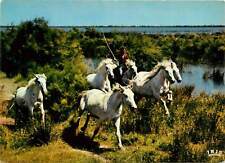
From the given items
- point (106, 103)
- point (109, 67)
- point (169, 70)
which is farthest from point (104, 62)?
point (169, 70)

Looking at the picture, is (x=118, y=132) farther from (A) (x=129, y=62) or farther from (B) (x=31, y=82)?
(B) (x=31, y=82)

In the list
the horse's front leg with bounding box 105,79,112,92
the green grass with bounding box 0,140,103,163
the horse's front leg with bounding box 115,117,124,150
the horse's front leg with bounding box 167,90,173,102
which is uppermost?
the horse's front leg with bounding box 105,79,112,92

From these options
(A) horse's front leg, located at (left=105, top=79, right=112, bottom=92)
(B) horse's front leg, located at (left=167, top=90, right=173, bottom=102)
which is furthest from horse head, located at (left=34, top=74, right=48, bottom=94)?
(B) horse's front leg, located at (left=167, top=90, right=173, bottom=102)

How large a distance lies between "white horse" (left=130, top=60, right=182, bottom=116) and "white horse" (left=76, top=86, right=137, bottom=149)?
0.42 metres

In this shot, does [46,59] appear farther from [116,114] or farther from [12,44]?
[116,114]

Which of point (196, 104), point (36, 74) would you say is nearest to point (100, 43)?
point (36, 74)

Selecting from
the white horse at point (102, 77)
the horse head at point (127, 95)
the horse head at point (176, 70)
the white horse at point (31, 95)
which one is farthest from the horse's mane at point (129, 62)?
the white horse at point (31, 95)

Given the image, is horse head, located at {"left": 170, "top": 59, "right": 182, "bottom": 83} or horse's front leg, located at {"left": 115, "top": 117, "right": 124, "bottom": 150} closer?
horse's front leg, located at {"left": 115, "top": 117, "right": 124, "bottom": 150}

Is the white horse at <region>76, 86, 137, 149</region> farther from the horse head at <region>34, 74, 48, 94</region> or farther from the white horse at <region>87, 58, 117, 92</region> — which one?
the horse head at <region>34, 74, 48, 94</region>

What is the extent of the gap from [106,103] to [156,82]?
2.38 feet

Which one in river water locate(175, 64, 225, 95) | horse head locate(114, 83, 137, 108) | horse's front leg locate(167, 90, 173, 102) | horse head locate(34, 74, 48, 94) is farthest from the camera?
river water locate(175, 64, 225, 95)

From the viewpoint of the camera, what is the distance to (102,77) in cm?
556

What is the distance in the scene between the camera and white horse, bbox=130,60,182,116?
5645mm

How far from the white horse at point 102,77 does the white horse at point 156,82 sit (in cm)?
22
